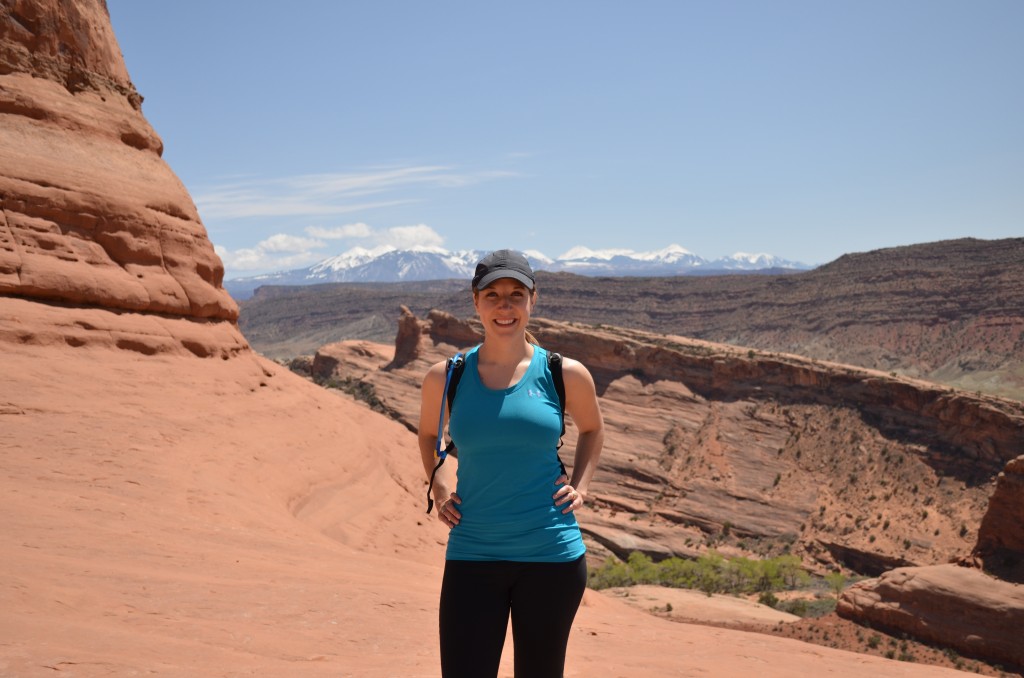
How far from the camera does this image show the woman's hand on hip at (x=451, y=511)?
3377 mm

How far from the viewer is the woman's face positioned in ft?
11.6

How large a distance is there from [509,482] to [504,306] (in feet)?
2.70

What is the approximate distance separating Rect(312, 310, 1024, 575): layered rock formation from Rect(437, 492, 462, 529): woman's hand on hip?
30.3 metres

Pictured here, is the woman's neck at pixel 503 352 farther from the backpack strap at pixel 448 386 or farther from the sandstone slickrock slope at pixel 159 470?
the sandstone slickrock slope at pixel 159 470

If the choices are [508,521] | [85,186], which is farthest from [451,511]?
[85,186]

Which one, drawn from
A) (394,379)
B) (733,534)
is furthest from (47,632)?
(394,379)

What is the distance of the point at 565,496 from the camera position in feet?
11.0

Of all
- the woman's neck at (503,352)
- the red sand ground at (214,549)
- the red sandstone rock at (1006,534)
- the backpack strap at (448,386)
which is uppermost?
the woman's neck at (503,352)

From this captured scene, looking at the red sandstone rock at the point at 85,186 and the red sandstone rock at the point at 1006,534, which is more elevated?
the red sandstone rock at the point at 85,186

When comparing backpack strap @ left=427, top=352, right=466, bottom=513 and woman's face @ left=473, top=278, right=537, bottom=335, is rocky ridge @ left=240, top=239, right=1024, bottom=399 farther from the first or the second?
backpack strap @ left=427, top=352, right=466, bottom=513

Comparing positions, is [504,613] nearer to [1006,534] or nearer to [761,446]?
[1006,534]

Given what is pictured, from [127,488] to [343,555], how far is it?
124 inches

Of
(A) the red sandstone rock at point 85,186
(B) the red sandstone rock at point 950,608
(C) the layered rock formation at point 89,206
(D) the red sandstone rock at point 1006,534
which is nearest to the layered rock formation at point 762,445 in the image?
(D) the red sandstone rock at point 1006,534

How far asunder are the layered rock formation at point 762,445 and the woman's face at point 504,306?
30.4 m
